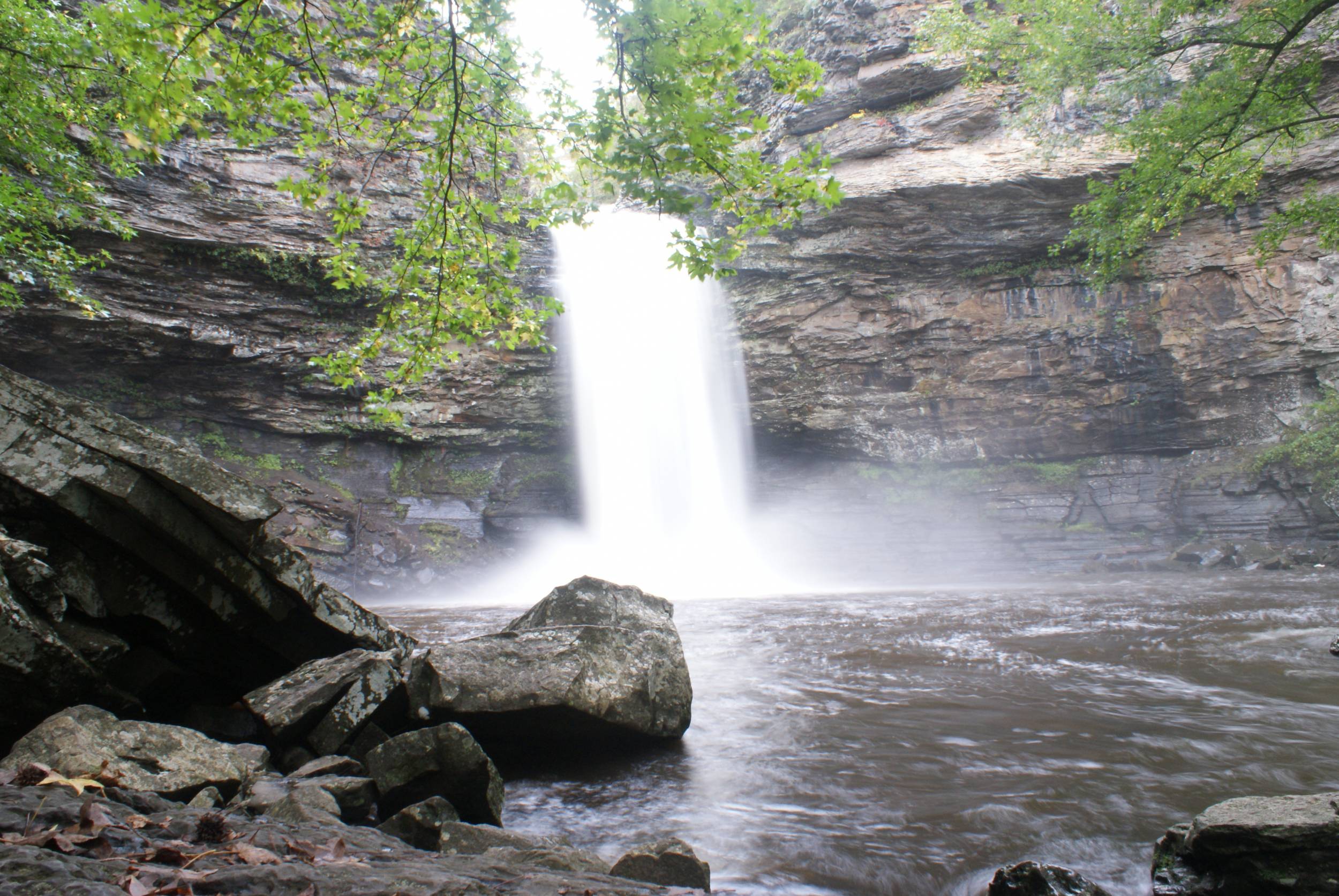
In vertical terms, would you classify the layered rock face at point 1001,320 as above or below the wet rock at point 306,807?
above

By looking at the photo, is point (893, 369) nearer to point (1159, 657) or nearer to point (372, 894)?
point (1159, 657)

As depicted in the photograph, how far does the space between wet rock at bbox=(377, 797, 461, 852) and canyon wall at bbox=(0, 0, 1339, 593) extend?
15566 mm

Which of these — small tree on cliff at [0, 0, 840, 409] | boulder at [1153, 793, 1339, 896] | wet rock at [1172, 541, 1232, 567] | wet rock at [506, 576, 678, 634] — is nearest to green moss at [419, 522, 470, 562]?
wet rock at [506, 576, 678, 634]

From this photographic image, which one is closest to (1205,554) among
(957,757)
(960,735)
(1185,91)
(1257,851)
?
(1185,91)

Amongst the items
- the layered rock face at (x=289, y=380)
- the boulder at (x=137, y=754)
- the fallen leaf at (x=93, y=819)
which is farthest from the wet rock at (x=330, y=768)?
the layered rock face at (x=289, y=380)

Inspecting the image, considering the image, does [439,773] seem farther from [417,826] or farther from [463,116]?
[463,116]

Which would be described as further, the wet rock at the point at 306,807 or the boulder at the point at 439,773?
the boulder at the point at 439,773

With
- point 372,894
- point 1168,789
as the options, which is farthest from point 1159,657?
point 372,894

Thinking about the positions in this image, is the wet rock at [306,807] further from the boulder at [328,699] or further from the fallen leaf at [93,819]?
the boulder at [328,699]

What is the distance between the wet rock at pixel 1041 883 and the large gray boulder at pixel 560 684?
244 centimetres

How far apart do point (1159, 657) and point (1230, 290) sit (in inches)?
620

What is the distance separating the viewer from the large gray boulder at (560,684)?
4184mm

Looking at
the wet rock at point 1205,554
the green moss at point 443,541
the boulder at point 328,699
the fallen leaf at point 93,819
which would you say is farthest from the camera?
the green moss at point 443,541

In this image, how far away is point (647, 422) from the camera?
2083 centimetres
